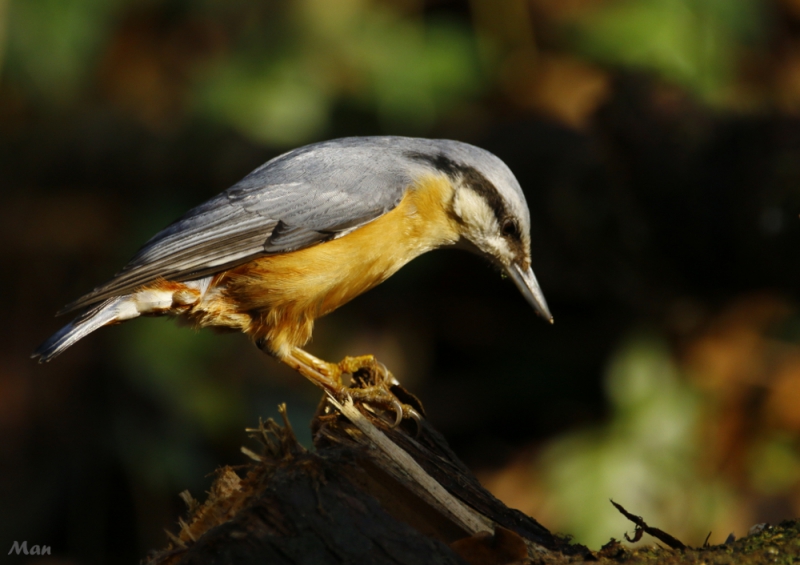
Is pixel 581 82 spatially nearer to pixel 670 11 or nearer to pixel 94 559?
pixel 670 11

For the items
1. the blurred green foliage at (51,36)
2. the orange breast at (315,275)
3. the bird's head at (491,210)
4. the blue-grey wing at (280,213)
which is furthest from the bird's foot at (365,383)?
the blurred green foliage at (51,36)

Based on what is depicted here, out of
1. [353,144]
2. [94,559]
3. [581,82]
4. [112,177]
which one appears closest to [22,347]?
[112,177]

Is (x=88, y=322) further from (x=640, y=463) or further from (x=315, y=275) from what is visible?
(x=640, y=463)

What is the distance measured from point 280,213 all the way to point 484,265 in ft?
8.51

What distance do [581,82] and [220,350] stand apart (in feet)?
11.3

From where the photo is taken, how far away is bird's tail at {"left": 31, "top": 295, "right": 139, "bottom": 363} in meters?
2.95

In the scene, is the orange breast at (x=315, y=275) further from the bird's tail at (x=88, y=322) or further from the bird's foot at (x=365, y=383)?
the bird's tail at (x=88, y=322)

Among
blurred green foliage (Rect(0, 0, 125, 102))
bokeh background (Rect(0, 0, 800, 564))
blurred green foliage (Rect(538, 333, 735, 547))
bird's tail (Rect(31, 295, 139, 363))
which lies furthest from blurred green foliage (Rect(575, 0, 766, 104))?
blurred green foliage (Rect(0, 0, 125, 102))

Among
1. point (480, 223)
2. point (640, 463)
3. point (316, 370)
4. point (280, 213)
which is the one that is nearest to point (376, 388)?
point (316, 370)

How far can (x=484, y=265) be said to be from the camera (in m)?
5.61

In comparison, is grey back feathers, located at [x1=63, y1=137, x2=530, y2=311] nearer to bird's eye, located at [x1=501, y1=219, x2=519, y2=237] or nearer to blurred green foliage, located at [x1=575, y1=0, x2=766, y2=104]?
bird's eye, located at [x1=501, y1=219, x2=519, y2=237]

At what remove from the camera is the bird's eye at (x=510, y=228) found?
3.43m

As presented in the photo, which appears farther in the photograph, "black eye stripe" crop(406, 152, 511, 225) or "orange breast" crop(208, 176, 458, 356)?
"black eye stripe" crop(406, 152, 511, 225)

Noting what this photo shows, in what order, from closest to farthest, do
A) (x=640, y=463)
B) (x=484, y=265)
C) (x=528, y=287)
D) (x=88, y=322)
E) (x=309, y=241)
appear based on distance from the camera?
(x=88, y=322) < (x=309, y=241) < (x=528, y=287) < (x=640, y=463) < (x=484, y=265)
